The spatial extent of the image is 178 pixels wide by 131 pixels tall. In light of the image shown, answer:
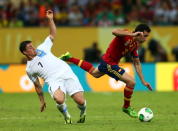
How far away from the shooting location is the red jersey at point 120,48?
1447cm

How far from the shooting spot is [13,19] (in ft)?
93.4

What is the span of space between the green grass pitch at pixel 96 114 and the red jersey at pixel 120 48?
1.33 metres

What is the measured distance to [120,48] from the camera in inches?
578

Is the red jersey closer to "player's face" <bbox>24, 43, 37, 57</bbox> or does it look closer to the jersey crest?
the jersey crest

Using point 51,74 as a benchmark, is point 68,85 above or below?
below

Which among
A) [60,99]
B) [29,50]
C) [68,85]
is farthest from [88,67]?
[60,99]

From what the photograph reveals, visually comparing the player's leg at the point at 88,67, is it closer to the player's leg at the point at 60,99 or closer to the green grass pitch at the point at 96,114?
the green grass pitch at the point at 96,114

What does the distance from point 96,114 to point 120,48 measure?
7.73ft

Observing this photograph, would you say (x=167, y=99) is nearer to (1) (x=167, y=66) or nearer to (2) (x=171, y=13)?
(1) (x=167, y=66)

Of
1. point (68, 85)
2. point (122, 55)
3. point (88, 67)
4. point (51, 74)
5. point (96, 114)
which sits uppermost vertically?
point (122, 55)

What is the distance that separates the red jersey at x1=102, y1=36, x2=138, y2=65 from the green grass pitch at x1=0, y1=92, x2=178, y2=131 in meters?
1.33

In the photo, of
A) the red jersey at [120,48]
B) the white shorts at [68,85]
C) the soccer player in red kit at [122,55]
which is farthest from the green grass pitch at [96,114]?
the red jersey at [120,48]

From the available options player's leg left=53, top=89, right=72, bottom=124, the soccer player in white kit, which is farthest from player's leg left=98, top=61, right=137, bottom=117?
player's leg left=53, top=89, right=72, bottom=124

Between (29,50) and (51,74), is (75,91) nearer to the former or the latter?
(51,74)
